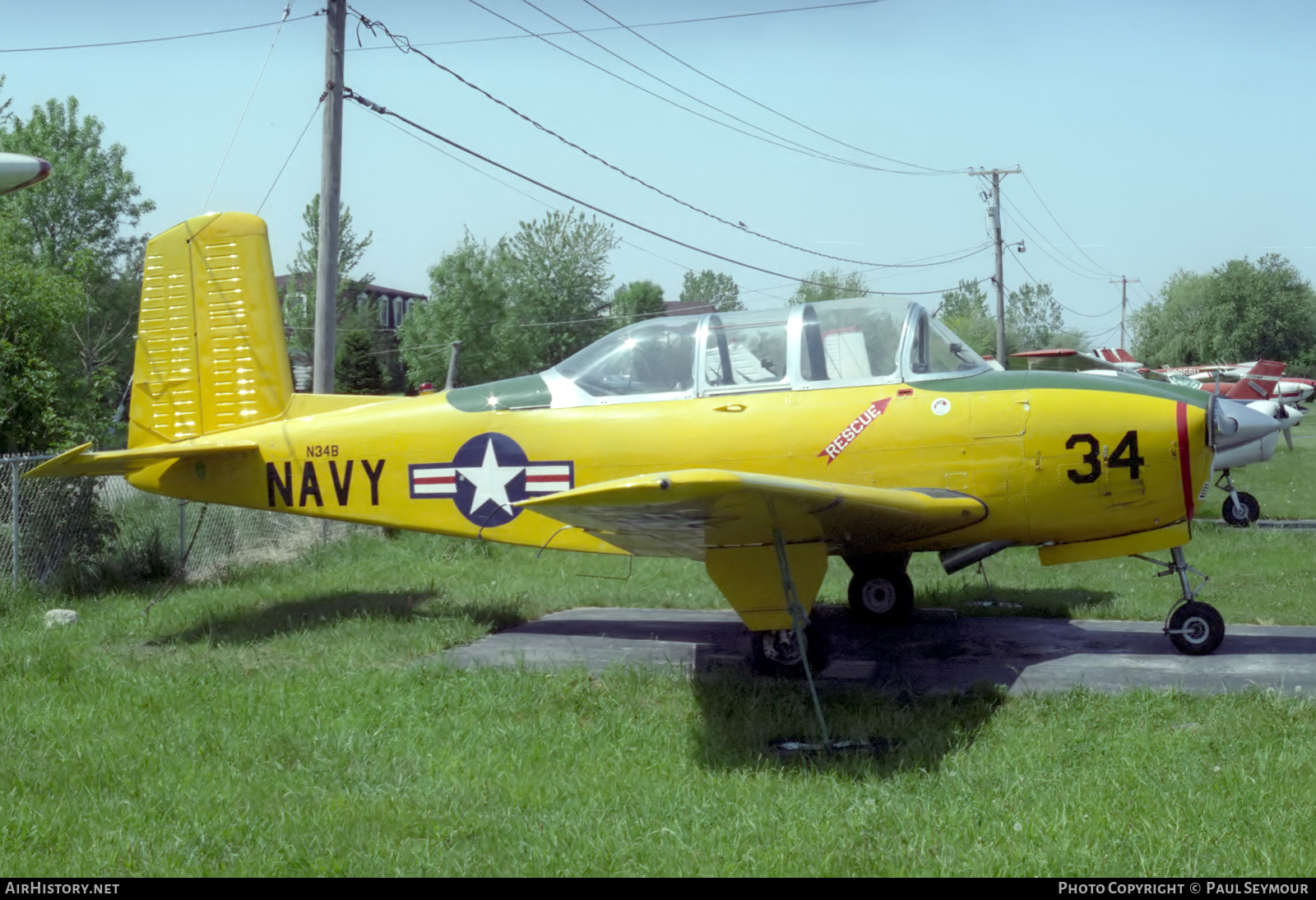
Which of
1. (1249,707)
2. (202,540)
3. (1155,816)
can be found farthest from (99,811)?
(202,540)

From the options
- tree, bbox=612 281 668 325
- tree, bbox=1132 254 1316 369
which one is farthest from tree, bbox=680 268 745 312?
tree, bbox=1132 254 1316 369

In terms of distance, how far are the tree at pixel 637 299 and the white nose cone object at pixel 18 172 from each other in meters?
57.2

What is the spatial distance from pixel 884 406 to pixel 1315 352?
76.0 metres

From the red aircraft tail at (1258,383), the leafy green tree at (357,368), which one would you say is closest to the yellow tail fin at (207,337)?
the red aircraft tail at (1258,383)

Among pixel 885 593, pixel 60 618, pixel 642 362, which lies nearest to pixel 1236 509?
pixel 885 593

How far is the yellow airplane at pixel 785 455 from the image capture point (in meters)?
6.17

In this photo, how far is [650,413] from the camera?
700cm

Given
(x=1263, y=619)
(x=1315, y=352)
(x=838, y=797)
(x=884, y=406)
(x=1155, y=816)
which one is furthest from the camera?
(x=1315, y=352)

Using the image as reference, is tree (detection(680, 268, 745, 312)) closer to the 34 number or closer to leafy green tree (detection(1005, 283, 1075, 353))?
leafy green tree (detection(1005, 283, 1075, 353))

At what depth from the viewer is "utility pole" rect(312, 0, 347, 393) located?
11.4m

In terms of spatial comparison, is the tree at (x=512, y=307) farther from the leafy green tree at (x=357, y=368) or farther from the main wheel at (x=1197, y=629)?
the main wheel at (x=1197, y=629)

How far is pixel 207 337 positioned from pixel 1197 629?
24.6ft
